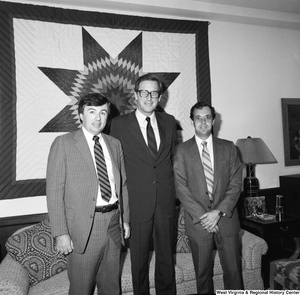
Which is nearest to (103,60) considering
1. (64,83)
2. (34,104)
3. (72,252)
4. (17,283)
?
(64,83)

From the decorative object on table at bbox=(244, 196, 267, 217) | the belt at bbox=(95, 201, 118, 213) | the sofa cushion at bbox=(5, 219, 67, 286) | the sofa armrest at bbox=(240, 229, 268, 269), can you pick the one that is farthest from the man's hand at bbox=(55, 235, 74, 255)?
the decorative object on table at bbox=(244, 196, 267, 217)

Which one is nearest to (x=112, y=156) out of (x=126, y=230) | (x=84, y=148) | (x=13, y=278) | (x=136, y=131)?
(x=84, y=148)

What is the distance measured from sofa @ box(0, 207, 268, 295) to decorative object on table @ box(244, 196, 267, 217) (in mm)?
473

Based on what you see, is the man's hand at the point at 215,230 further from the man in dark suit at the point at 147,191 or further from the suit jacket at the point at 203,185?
the man in dark suit at the point at 147,191

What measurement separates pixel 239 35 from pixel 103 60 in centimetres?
174

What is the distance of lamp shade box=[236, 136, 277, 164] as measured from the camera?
2.84 meters

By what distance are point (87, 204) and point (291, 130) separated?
290 centimetres

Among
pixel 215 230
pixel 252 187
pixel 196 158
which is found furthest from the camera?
pixel 252 187

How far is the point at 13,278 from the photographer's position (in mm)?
1762

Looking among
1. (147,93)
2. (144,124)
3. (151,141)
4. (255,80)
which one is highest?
(255,80)

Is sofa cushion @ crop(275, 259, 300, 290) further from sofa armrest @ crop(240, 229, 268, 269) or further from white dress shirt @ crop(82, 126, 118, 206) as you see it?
white dress shirt @ crop(82, 126, 118, 206)

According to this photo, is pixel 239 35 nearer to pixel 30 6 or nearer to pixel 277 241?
pixel 30 6

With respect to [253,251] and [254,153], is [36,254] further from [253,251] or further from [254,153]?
[254,153]

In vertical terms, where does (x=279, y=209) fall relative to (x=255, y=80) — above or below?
below
